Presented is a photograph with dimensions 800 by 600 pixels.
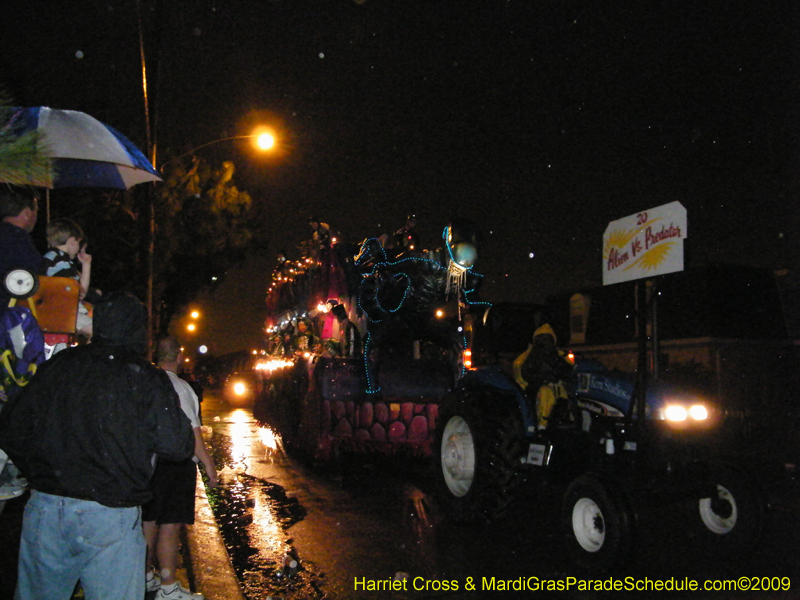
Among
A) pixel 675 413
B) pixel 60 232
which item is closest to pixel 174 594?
pixel 60 232

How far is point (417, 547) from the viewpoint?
573cm

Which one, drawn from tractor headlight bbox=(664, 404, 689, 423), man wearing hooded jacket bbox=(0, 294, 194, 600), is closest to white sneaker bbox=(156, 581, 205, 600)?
man wearing hooded jacket bbox=(0, 294, 194, 600)

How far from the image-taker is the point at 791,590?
4.64 meters

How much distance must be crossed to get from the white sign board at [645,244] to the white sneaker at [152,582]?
4.06 metres

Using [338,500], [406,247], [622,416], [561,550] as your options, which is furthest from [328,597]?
[406,247]

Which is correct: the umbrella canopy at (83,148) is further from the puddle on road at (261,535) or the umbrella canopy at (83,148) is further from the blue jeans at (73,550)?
the puddle on road at (261,535)

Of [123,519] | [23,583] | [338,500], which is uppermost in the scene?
[123,519]

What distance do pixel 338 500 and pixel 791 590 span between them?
462 centimetres

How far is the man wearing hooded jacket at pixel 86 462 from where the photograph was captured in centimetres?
254

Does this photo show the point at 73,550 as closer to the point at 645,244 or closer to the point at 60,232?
the point at 60,232

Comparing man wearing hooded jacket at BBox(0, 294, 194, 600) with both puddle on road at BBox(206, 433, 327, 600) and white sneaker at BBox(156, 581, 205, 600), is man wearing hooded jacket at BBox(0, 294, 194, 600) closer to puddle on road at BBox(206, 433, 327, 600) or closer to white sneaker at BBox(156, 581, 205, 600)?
white sneaker at BBox(156, 581, 205, 600)

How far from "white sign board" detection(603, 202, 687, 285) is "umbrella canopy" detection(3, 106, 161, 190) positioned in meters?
3.56

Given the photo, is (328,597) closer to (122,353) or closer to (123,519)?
(123,519)

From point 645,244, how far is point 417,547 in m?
3.19
